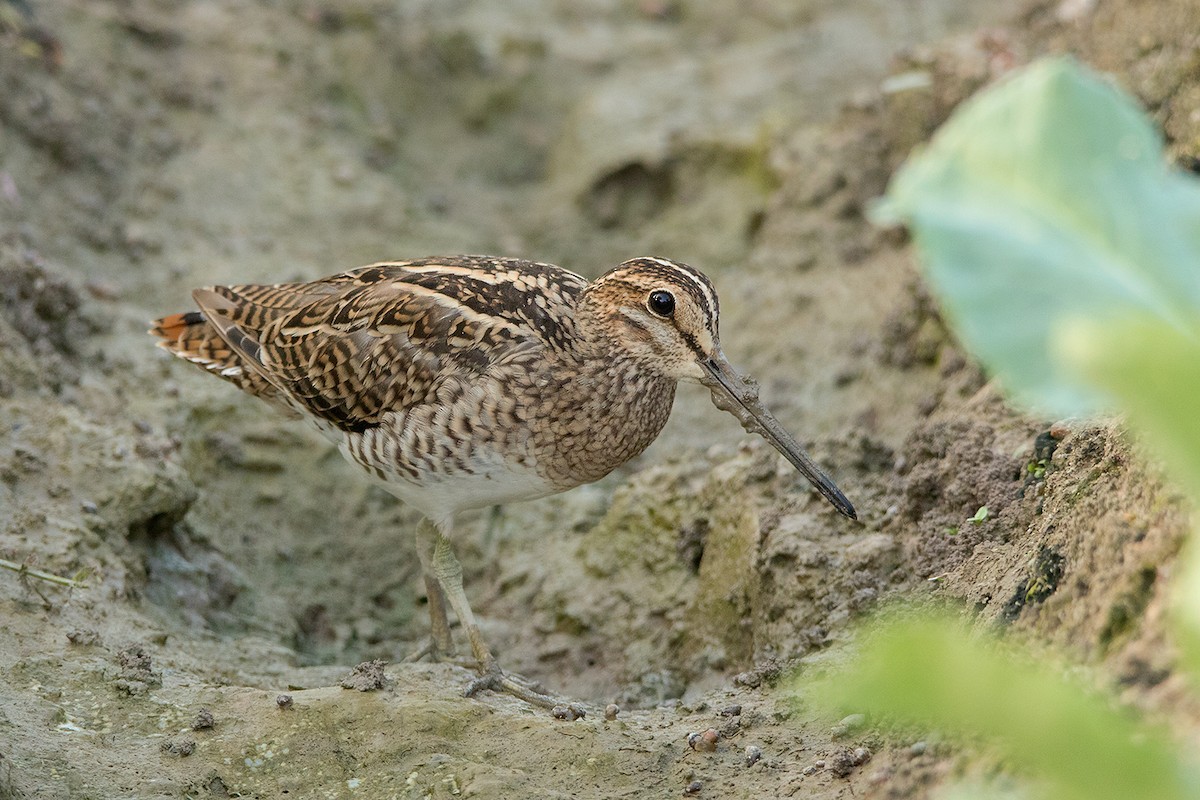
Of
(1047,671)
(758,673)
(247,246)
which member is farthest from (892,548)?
(247,246)

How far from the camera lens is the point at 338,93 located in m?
8.41

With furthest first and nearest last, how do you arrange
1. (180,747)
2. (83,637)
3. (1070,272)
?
(83,637), (180,747), (1070,272)

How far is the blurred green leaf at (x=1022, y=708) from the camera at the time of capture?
170cm

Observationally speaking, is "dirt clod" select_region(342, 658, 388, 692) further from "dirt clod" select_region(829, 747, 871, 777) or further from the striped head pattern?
"dirt clod" select_region(829, 747, 871, 777)

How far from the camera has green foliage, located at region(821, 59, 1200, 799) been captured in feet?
5.70

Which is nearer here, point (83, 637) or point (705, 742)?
point (705, 742)

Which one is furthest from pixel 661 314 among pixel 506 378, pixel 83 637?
pixel 83 637

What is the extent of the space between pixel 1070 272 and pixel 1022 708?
67cm

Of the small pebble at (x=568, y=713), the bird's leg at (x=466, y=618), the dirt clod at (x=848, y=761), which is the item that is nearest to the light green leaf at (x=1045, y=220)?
the dirt clod at (x=848, y=761)

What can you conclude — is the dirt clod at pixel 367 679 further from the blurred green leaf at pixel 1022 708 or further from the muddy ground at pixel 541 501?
the blurred green leaf at pixel 1022 708

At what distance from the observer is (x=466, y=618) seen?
4.88m

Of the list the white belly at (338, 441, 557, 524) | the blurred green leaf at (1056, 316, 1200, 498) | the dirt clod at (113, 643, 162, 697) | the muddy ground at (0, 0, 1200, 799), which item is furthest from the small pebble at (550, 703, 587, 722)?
the blurred green leaf at (1056, 316, 1200, 498)

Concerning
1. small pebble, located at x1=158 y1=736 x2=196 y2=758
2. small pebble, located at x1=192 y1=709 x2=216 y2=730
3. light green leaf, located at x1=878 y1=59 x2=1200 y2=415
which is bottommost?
light green leaf, located at x1=878 y1=59 x2=1200 y2=415

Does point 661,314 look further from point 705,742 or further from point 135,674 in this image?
point 135,674
